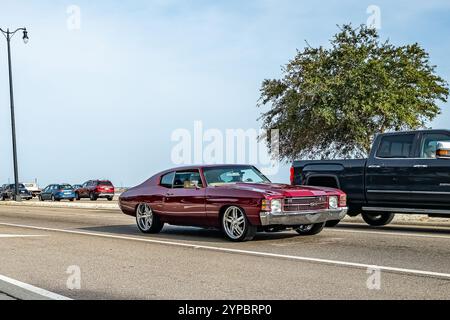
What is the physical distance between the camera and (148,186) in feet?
44.7

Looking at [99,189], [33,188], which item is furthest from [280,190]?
[33,188]

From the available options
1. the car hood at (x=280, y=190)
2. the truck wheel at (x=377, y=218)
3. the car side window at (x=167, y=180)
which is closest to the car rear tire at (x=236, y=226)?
the car hood at (x=280, y=190)

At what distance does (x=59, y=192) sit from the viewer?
46.8 m

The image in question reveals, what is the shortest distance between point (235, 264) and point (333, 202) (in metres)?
3.43

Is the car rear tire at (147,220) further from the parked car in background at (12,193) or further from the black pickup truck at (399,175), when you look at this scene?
the parked car in background at (12,193)

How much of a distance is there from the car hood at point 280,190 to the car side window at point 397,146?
2339 millimetres

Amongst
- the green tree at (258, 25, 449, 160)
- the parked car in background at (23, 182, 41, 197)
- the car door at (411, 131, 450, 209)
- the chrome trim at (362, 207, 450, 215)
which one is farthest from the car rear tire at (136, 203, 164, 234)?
the parked car in background at (23, 182, 41, 197)

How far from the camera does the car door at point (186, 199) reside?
12.0 m

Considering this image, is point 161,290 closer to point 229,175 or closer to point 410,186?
point 229,175

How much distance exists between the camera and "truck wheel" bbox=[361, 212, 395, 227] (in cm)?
1502

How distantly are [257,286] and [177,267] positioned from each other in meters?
1.83

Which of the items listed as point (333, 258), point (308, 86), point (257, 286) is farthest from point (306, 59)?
point (257, 286)

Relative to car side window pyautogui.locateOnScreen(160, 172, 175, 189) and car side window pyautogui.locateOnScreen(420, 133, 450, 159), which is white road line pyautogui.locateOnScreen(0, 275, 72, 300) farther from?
car side window pyautogui.locateOnScreen(420, 133, 450, 159)

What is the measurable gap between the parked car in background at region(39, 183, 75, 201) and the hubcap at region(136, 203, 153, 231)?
34.5 m
